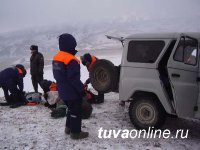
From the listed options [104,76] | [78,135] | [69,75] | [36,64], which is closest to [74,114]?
[78,135]

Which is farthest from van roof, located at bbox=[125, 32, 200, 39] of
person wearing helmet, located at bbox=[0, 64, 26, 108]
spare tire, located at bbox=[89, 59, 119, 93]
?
person wearing helmet, located at bbox=[0, 64, 26, 108]

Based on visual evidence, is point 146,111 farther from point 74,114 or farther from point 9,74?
point 9,74

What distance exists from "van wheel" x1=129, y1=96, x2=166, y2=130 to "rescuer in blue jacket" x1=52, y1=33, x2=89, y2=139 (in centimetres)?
133

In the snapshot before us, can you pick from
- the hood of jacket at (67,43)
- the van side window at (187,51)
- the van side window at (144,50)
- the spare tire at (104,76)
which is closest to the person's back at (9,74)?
the spare tire at (104,76)

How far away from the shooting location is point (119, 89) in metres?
6.51

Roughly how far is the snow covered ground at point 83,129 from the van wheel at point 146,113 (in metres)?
0.36

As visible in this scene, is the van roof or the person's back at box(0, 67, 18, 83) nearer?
the van roof

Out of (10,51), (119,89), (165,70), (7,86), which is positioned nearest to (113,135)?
(119,89)

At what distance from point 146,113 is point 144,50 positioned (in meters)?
1.39

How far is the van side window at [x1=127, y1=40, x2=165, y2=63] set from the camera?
6.01m

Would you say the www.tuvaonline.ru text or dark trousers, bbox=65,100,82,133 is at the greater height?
dark trousers, bbox=65,100,82,133

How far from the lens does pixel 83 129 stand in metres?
6.69

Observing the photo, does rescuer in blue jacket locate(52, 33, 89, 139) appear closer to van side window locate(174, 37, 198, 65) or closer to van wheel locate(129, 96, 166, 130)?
van wheel locate(129, 96, 166, 130)

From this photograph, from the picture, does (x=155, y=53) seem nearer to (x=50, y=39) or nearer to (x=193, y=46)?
(x=193, y=46)
